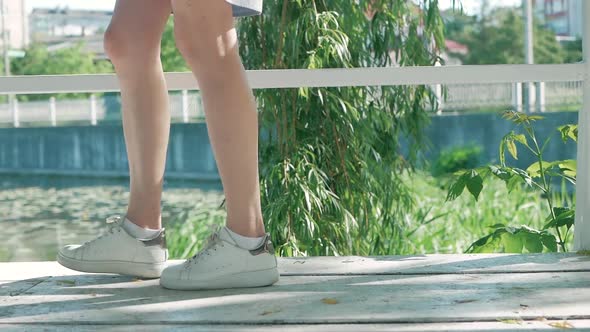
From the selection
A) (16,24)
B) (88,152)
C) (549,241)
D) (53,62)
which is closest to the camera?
(549,241)

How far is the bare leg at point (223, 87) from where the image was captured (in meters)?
1.34

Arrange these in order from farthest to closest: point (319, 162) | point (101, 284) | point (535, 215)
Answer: point (535, 215)
point (319, 162)
point (101, 284)

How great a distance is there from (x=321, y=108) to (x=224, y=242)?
1917 millimetres

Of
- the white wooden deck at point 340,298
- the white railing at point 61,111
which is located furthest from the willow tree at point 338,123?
the white railing at point 61,111

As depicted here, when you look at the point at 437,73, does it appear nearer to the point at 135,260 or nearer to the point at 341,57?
the point at 135,260

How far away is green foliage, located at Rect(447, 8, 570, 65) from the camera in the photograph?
884 inches

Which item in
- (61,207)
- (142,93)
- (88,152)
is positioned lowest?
(61,207)

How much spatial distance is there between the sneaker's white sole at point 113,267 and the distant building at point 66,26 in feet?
68.1

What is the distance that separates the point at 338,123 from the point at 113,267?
1.93 m

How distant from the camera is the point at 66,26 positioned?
22406 mm

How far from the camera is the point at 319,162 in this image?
331cm

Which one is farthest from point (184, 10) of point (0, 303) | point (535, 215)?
point (535, 215)

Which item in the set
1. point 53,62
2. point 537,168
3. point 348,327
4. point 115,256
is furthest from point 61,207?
point 53,62

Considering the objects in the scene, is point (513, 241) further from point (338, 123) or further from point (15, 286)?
point (338, 123)
